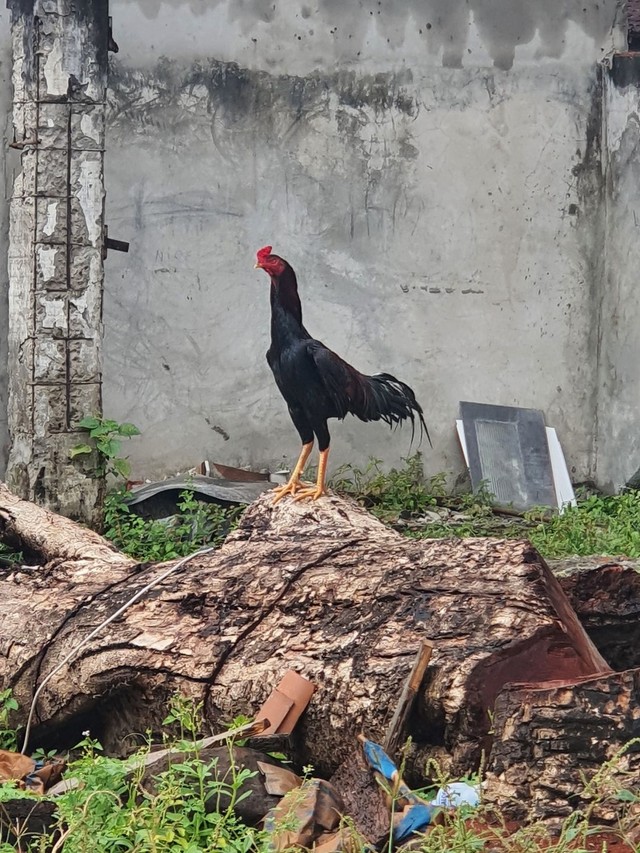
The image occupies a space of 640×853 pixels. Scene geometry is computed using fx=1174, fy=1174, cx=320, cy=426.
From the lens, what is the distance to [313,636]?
12.4 feet

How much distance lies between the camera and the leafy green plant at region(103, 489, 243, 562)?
6.48 meters

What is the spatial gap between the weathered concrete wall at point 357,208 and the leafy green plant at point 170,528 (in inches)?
40.9

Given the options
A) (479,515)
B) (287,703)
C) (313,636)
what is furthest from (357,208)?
(287,703)

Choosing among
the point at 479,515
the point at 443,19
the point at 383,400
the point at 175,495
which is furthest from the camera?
the point at 443,19

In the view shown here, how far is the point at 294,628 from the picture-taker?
3.85 m

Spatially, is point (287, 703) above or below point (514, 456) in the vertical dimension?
above

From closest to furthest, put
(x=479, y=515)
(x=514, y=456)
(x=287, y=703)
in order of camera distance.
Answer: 1. (x=287, y=703)
2. (x=479, y=515)
3. (x=514, y=456)

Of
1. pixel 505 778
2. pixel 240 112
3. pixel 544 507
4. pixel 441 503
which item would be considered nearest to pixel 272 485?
pixel 441 503

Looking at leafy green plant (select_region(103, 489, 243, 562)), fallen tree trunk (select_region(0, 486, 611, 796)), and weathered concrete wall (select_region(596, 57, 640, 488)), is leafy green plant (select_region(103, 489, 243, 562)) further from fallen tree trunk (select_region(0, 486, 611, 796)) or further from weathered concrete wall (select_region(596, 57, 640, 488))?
weathered concrete wall (select_region(596, 57, 640, 488))

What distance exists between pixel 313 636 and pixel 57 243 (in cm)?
365

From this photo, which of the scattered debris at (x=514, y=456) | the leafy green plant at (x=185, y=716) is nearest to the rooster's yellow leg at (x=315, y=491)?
the leafy green plant at (x=185, y=716)

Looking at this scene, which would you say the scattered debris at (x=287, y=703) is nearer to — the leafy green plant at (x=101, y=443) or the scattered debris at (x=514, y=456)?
the leafy green plant at (x=101, y=443)

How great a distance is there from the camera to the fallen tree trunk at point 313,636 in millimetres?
3426

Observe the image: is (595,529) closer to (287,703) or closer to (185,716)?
(287,703)
